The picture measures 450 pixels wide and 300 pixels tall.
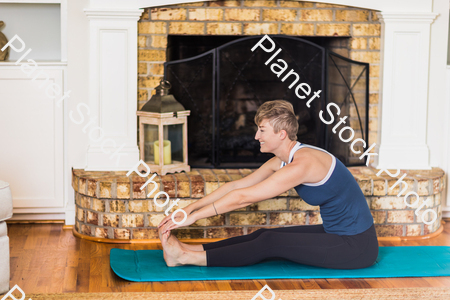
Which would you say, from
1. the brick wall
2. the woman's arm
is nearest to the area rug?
the woman's arm

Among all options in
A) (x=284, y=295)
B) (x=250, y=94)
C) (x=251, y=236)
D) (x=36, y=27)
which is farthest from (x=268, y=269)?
(x=36, y=27)

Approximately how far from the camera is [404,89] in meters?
3.41

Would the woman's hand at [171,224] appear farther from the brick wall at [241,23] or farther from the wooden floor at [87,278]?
the brick wall at [241,23]

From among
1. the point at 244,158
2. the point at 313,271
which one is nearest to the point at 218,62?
the point at 244,158

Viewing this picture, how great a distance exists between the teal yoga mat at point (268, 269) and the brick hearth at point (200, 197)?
0.27 m

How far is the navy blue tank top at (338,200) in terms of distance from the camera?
2443mm

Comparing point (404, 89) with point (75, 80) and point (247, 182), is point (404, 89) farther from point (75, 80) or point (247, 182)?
point (75, 80)

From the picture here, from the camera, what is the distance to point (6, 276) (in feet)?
7.43

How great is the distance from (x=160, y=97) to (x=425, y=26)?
1667mm

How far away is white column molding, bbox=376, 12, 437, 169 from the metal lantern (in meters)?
1.24

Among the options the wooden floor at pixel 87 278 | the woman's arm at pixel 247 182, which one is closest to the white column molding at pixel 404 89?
the wooden floor at pixel 87 278

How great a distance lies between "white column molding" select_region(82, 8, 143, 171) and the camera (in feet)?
10.6

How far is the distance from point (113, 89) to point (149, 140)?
14.7 inches

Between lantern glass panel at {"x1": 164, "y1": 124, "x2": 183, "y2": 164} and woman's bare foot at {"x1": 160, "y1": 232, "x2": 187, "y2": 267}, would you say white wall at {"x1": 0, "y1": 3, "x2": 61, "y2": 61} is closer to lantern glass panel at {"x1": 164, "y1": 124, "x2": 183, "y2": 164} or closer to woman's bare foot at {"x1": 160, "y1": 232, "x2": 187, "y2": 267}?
lantern glass panel at {"x1": 164, "y1": 124, "x2": 183, "y2": 164}
